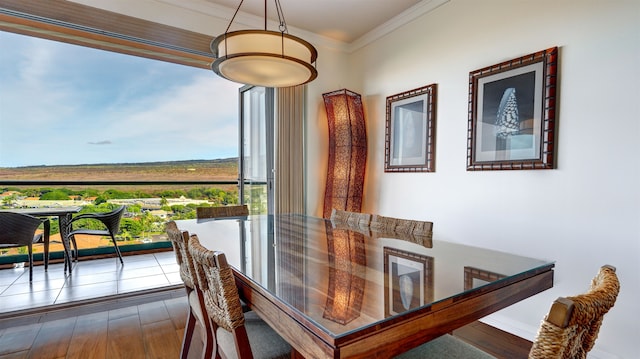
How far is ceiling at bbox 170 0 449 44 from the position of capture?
2912mm

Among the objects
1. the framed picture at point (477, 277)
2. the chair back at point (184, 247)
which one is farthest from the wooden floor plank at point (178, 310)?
the framed picture at point (477, 277)

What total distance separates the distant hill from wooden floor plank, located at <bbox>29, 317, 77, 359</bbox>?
108 inches

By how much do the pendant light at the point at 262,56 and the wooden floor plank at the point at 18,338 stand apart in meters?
2.20

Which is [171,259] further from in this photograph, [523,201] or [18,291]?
[523,201]

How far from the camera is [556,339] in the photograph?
62 centimetres

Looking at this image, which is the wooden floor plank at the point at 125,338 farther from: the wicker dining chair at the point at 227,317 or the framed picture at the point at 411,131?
the framed picture at the point at 411,131

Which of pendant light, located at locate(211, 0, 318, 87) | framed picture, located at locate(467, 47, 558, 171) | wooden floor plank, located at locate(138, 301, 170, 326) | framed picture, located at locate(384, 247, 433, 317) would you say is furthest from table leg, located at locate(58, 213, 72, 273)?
framed picture, located at locate(467, 47, 558, 171)

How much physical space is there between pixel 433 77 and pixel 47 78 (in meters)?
5.02

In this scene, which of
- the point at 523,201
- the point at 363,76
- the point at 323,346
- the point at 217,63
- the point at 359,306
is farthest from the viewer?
the point at 363,76

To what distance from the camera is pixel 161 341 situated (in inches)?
85.7

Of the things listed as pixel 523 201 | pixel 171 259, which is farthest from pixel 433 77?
pixel 171 259

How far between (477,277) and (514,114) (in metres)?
1.61

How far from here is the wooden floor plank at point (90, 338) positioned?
2.00 metres

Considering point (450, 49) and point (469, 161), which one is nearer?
point (469, 161)
